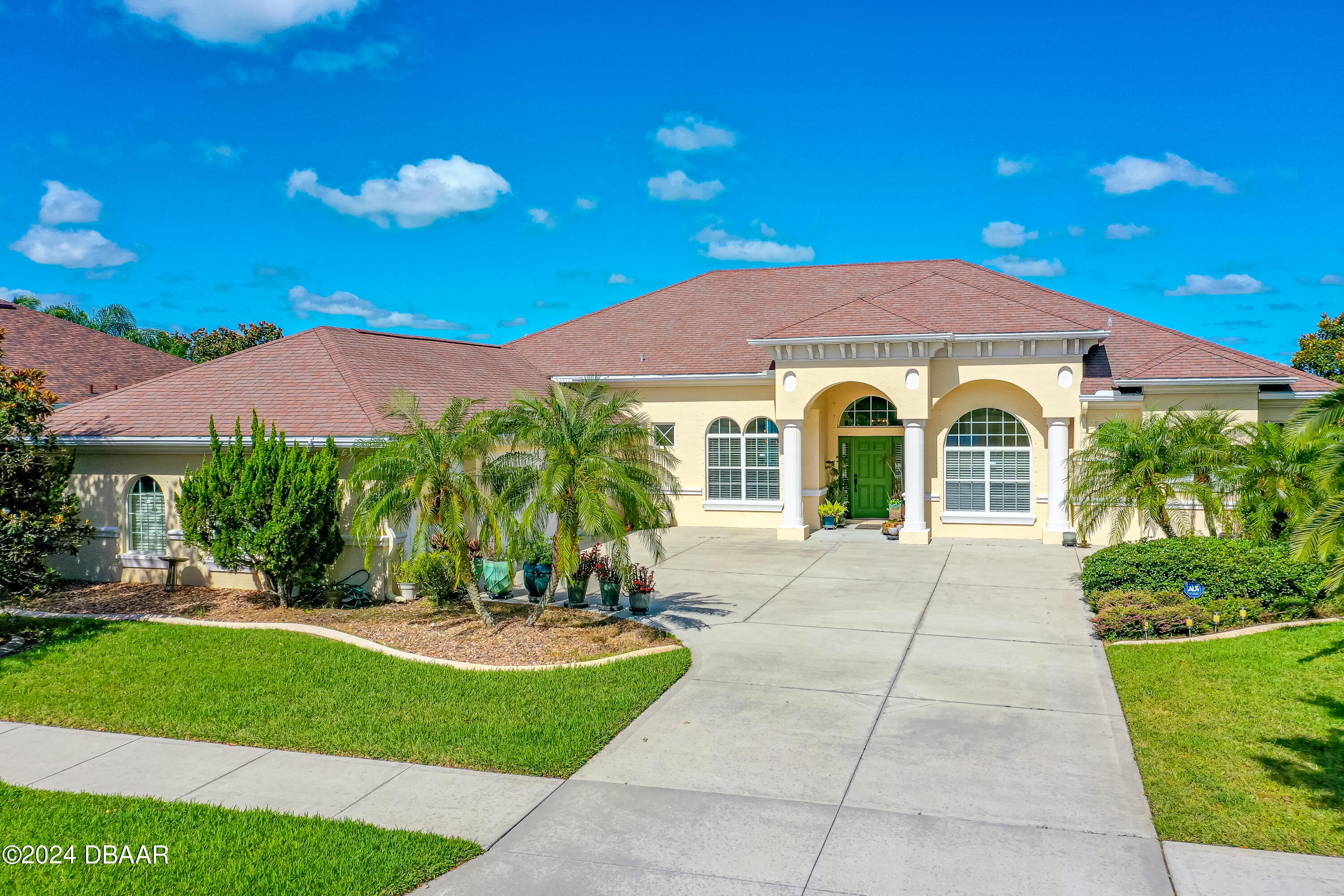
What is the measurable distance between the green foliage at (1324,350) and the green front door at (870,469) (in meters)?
18.0

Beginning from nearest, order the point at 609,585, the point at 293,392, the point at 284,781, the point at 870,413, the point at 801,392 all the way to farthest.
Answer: the point at 284,781 → the point at 609,585 → the point at 293,392 → the point at 801,392 → the point at 870,413

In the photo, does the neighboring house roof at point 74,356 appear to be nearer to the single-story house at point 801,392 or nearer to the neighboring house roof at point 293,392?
the neighboring house roof at point 293,392

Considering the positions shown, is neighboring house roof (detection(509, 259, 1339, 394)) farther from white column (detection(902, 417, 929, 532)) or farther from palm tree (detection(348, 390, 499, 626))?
palm tree (detection(348, 390, 499, 626))

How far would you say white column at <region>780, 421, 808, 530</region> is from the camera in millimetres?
21766

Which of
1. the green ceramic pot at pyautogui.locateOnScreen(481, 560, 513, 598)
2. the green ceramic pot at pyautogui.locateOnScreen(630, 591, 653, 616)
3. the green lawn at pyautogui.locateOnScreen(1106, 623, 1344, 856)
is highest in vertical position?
the green ceramic pot at pyautogui.locateOnScreen(481, 560, 513, 598)

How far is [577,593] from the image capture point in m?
14.2

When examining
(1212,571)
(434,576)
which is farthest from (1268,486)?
(434,576)

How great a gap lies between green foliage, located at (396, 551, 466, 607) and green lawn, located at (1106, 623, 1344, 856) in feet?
29.3

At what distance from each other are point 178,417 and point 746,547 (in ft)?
38.7

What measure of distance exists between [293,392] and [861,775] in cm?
1288

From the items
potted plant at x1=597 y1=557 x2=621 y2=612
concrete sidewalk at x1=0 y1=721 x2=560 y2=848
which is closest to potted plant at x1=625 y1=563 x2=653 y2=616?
potted plant at x1=597 y1=557 x2=621 y2=612

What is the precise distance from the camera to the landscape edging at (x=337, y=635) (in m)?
10.9

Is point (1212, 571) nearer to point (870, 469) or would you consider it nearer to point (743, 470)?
point (870, 469)

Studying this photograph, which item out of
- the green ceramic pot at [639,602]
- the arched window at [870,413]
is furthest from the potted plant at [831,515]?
the green ceramic pot at [639,602]
